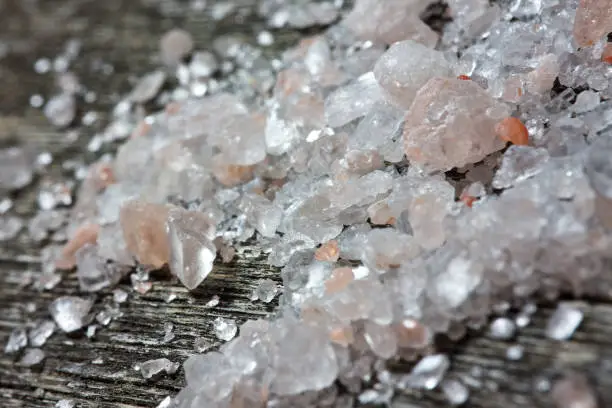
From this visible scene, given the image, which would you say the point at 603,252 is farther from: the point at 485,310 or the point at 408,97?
the point at 408,97

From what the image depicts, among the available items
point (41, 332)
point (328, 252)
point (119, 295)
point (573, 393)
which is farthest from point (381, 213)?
point (41, 332)

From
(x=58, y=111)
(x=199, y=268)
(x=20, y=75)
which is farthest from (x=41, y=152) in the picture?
(x=199, y=268)

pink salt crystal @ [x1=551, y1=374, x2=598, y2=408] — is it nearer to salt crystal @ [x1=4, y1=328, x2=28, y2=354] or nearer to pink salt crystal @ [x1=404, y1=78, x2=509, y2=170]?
pink salt crystal @ [x1=404, y1=78, x2=509, y2=170]

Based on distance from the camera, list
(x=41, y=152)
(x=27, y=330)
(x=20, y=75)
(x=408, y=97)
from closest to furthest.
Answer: (x=408, y=97)
(x=27, y=330)
(x=41, y=152)
(x=20, y=75)

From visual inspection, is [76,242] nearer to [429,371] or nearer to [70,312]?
[70,312]

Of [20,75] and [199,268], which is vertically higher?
[20,75]

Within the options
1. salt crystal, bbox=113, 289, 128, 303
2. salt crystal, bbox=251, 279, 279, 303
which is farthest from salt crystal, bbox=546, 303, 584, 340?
salt crystal, bbox=113, 289, 128, 303

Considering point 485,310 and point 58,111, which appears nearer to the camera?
point 485,310

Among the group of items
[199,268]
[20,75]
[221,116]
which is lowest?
[199,268]
